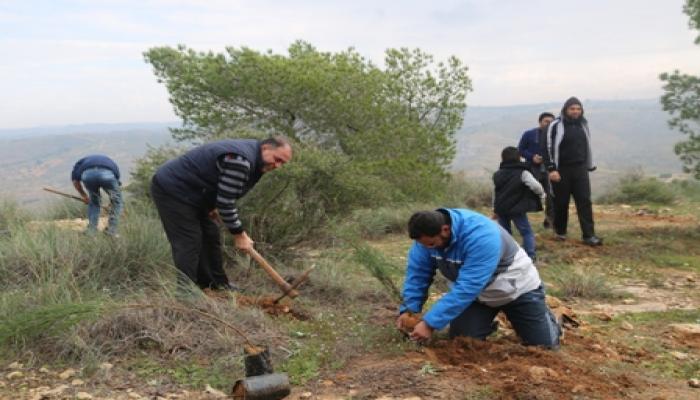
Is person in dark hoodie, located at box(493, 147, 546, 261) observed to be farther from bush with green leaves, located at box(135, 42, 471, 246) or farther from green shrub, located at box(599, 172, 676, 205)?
green shrub, located at box(599, 172, 676, 205)

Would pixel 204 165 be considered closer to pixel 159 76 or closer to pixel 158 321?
pixel 158 321

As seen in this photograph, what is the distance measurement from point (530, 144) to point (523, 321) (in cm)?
503

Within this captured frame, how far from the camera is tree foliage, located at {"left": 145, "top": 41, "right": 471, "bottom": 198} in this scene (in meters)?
10.6

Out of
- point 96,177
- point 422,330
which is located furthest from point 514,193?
point 96,177

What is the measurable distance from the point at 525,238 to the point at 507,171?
78 cm

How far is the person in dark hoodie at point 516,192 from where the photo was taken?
6758 mm

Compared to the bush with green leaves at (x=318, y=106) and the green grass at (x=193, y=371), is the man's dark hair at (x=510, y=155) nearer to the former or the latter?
the bush with green leaves at (x=318, y=106)

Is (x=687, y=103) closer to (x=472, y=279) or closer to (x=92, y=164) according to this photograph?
(x=472, y=279)

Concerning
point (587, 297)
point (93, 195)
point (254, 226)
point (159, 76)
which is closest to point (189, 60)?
point (159, 76)

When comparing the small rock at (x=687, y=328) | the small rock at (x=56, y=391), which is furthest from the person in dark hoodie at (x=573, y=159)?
the small rock at (x=56, y=391)

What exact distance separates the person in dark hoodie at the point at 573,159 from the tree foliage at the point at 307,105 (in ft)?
8.63

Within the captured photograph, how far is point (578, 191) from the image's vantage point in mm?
7887

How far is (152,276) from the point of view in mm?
4957

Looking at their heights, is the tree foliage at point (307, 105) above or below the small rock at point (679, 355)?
above
